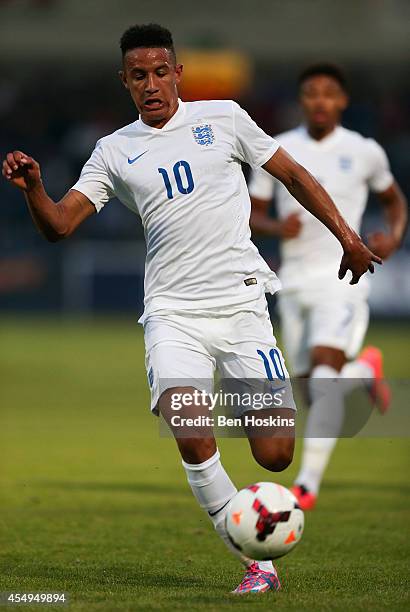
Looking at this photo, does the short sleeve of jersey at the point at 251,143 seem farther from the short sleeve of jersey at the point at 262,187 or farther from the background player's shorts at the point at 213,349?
the short sleeve of jersey at the point at 262,187

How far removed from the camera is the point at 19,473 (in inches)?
387

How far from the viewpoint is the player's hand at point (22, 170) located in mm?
5535

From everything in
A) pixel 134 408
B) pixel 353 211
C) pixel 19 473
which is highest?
pixel 353 211

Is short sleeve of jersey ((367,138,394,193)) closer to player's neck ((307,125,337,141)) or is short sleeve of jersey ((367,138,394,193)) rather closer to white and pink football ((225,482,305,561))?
player's neck ((307,125,337,141))

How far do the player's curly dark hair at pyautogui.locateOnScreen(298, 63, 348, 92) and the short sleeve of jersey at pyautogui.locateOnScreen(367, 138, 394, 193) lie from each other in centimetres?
48

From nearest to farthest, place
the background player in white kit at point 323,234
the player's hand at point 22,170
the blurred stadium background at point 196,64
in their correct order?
the player's hand at point 22,170
the background player in white kit at point 323,234
the blurred stadium background at point 196,64

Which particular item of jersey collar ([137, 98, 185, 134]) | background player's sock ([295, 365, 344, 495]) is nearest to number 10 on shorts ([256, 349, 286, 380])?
jersey collar ([137, 98, 185, 134])

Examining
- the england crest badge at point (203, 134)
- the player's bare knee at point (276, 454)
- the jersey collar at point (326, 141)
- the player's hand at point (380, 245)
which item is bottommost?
the player's bare knee at point (276, 454)

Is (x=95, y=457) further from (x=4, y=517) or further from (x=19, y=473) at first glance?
(x=4, y=517)

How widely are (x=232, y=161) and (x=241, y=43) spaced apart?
27.4 meters

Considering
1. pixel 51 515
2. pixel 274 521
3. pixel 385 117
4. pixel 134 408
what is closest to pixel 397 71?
pixel 385 117

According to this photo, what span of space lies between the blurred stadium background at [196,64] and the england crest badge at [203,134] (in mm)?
20706

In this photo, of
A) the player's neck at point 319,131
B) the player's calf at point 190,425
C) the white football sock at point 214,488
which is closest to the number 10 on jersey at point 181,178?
the player's calf at point 190,425

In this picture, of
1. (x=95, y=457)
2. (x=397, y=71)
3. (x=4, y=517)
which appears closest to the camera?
(x=4, y=517)
